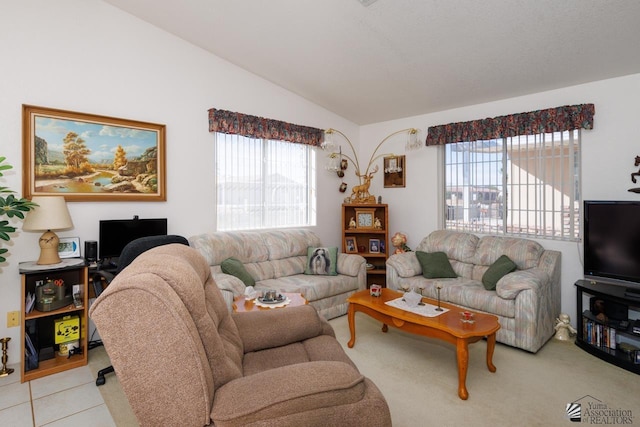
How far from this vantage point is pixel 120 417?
212 cm

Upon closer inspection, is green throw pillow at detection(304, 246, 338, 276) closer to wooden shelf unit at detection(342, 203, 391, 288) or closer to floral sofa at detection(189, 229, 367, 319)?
floral sofa at detection(189, 229, 367, 319)

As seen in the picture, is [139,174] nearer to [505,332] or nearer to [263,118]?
[263,118]

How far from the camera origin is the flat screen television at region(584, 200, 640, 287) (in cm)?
286

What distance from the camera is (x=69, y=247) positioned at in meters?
2.94

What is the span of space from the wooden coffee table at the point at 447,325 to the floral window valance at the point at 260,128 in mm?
2349

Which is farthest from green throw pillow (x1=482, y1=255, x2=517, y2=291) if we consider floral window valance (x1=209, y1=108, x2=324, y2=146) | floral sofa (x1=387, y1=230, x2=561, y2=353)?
floral window valance (x1=209, y1=108, x2=324, y2=146)

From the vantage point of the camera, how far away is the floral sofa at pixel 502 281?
2963 millimetres

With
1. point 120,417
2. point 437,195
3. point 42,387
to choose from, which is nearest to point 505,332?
point 437,195

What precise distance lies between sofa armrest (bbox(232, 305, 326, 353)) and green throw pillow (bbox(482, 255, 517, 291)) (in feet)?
6.77

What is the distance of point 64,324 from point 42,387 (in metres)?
0.47

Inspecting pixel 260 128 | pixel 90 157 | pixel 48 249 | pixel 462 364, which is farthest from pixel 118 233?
pixel 462 364

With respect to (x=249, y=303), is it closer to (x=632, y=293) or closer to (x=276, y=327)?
(x=276, y=327)

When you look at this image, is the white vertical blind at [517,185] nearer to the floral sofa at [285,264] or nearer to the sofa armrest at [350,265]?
the sofa armrest at [350,265]

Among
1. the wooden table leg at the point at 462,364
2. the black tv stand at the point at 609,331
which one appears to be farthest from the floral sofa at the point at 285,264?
the black tv stand at the point at 609,331
